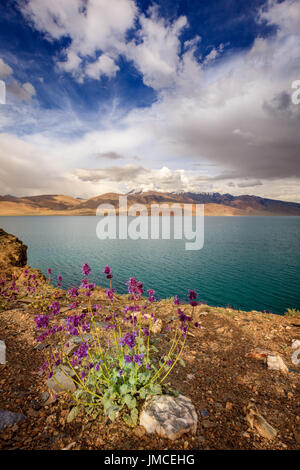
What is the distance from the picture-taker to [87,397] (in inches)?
169

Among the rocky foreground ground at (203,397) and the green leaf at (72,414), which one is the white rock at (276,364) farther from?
the green leaf at (72,414)

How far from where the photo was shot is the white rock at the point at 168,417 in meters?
3.60

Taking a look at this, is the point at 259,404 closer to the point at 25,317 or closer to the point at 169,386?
the point at 169,386

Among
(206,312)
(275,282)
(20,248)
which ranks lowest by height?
(275,282)

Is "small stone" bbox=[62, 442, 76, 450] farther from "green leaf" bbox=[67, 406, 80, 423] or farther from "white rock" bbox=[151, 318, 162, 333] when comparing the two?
"white rock" bbox=[151, 318, 162, 333]

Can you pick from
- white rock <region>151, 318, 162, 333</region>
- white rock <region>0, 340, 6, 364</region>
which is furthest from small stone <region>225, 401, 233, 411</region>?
white rock <region>0, 340, 6, 364</region>

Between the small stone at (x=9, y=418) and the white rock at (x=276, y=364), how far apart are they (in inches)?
251

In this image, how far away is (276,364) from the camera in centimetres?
574

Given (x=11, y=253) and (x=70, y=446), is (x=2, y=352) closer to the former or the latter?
(x=70, y=446)

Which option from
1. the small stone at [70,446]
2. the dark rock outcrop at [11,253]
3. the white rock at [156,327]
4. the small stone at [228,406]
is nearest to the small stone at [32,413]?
the small stone at [70,446]

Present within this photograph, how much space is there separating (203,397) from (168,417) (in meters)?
1.27
